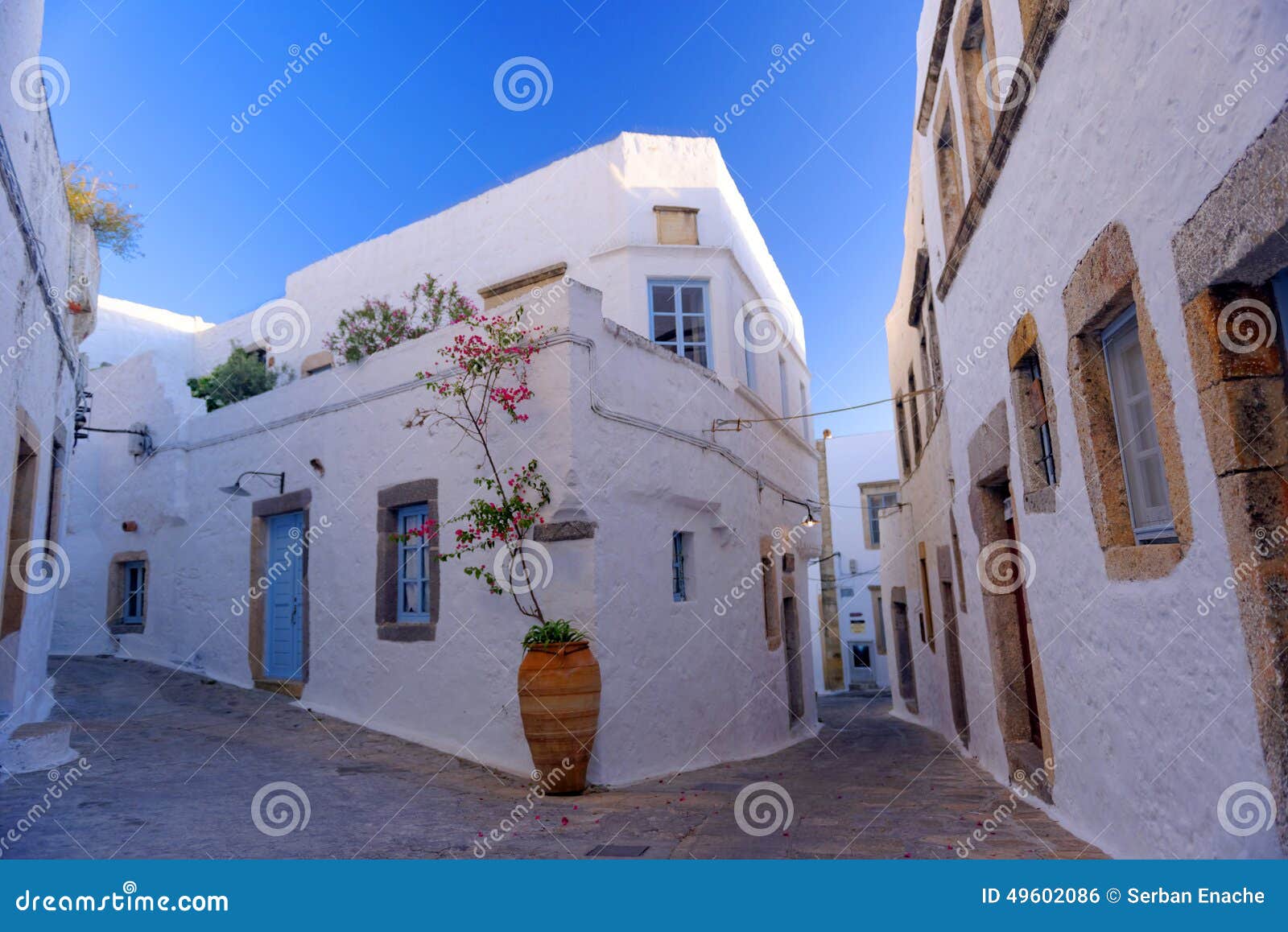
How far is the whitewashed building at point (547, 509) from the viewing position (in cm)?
678

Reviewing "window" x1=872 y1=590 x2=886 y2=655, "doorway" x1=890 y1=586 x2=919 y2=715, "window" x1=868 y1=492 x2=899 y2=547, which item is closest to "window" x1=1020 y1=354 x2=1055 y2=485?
"doorway" x1=890 y1=586 x2=919 y2=715

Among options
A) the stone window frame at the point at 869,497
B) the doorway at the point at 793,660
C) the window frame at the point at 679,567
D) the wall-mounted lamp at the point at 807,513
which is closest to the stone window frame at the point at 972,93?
the window frame at the point at 679,567

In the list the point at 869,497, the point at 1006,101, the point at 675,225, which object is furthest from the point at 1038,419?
the point at 869,497

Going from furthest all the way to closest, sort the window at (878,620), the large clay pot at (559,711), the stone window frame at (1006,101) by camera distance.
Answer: the window at (878,620)
the large clay pot at (559,711)
the stone window frame at (1006,101)

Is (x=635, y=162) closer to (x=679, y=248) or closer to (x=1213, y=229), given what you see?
(x=679, y=248)

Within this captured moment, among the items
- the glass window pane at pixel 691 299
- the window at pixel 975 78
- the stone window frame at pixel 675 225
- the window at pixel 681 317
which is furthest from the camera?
the stone window frame at pixel 675 225

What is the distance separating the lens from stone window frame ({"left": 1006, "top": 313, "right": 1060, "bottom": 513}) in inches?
187

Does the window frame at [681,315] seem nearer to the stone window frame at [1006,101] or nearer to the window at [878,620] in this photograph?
the stone window frame at [1006,101]

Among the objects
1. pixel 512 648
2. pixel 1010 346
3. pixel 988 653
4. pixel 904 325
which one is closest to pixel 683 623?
pixel 512 648

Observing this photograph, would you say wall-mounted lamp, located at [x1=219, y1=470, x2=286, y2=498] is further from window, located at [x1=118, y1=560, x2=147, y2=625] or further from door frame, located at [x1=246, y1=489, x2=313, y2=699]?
window, located at [x1=118, y1=560, x2=147, y2=625]

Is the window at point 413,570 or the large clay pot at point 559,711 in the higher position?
the window at point 413,570

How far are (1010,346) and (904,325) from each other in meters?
A: 7.24

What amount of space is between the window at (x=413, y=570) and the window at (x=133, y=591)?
17.7 ft

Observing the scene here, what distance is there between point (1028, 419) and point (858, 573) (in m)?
19.3
